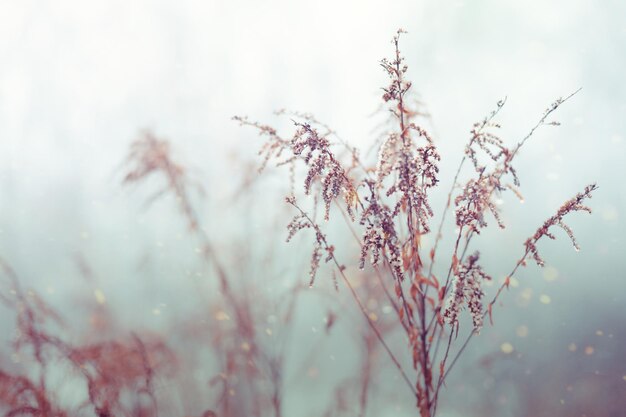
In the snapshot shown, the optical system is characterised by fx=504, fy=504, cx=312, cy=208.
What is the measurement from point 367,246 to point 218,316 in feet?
8.41

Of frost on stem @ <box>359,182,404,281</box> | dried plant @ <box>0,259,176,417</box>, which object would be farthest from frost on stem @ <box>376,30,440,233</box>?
dried plant @ <box>0,259,176,417</box>

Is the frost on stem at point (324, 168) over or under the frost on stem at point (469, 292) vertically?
over

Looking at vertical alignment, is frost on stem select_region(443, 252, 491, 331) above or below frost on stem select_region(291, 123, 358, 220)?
below

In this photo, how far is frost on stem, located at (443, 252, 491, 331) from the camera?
4.45 feet

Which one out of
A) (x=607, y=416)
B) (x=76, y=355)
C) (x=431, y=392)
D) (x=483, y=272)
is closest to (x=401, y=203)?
(x=483, y=272)

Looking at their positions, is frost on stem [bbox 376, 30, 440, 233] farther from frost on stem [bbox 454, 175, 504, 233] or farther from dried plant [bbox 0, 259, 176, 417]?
dried plant [bbox 0, 259, 176, 417]

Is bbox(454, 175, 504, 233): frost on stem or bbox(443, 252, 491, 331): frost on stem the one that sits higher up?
bbox(454, 175, 504, 233): frost on stem

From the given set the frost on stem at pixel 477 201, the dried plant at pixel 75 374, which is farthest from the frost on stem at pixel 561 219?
the dried plant at pixel 75 374

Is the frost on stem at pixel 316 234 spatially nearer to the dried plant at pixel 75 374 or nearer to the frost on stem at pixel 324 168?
the frost on stem at pixel 324 168

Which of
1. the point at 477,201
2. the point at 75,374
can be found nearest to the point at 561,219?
the point at 477,201

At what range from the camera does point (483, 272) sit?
54.6 inches

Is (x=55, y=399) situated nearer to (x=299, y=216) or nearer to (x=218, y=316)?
(x=218, y=316)

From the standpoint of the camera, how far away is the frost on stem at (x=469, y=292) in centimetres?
136

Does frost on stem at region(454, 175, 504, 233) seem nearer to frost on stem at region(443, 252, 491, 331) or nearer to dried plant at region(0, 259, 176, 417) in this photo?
frost on stem at region(443, 252, 491, 331)
